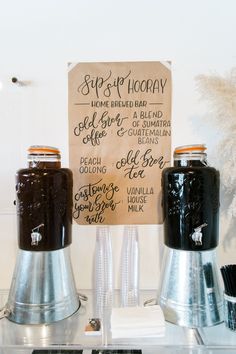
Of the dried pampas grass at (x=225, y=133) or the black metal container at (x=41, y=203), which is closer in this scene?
the black metal container at (x=41, y=203)

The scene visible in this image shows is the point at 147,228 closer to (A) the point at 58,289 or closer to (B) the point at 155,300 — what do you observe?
(B) the point at 155,300

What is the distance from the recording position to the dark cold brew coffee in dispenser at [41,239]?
68 centimetres

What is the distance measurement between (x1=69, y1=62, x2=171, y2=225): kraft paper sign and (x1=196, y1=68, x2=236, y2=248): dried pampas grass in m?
0.12

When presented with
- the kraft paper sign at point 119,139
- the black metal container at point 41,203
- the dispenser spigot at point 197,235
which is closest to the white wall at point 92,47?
the kraft paper sign at point 119,139

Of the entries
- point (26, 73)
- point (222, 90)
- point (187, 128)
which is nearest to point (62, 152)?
point (26, 73)

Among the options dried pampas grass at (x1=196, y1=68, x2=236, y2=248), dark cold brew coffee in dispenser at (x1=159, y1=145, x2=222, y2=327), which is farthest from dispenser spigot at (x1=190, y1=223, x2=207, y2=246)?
dried pampas grass at (x1=196, y1=68, x2=236, y2=248)

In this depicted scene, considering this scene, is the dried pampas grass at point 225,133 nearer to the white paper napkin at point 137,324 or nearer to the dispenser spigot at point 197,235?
the dispenser spigot at point 197,235

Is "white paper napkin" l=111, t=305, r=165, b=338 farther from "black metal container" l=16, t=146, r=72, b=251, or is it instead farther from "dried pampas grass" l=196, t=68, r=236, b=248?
"dried pampas grass" l=196, t=68, r=236, b=248

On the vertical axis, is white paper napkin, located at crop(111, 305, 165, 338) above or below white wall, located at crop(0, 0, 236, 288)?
below

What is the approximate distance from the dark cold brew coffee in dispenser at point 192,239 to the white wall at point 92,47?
0.76 ft

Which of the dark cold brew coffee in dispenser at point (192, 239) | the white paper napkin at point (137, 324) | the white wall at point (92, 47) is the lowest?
the white paper napkin at point (137, 324)

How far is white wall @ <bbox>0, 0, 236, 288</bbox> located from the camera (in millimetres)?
878

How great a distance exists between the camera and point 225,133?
858mm

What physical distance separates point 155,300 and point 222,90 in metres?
0.62
